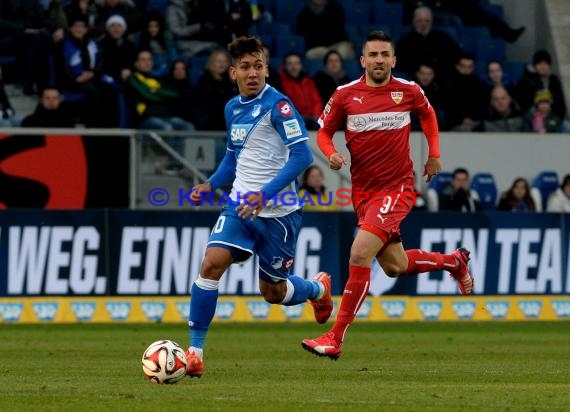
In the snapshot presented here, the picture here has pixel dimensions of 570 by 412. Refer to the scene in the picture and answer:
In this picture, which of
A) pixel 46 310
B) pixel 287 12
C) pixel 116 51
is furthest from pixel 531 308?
pixel 287 12

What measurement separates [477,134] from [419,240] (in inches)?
127

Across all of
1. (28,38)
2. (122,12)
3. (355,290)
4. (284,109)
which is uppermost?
(122,12)

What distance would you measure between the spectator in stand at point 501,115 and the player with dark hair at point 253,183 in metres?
11.9

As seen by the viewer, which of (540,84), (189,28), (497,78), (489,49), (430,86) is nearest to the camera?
(430,86)

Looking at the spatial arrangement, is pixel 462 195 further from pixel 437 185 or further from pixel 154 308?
pixel 154 308

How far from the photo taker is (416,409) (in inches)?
349

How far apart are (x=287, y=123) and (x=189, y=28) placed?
12.8m

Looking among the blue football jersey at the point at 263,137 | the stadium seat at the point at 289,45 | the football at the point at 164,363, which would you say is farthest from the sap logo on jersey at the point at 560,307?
the football at the point at 164,363

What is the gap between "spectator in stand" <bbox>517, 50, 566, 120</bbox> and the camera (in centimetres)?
2475

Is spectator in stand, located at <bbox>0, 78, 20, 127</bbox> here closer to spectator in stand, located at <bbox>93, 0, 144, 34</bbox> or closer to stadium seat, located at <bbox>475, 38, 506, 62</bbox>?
spectator in stand, located at <bbox>93, 0, 144, 34</bbox>

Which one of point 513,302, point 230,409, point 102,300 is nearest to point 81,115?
point 102,300

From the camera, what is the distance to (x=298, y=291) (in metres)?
12.4

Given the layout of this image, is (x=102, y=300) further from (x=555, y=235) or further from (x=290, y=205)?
(x=290, y=205)

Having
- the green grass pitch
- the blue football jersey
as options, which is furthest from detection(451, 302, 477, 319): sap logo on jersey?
the blue football jersey
